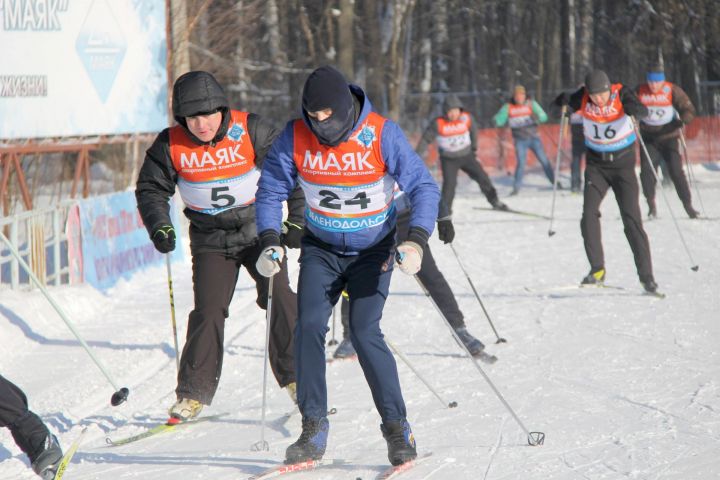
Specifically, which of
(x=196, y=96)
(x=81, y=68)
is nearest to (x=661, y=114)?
(x=81, y=68)

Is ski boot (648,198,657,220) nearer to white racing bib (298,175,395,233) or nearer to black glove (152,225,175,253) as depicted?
black glove (152,225,175,253)

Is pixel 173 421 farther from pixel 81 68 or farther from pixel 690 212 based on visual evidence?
pixel 690 212

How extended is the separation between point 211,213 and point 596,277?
4657mm

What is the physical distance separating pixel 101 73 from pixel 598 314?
22.0 ft

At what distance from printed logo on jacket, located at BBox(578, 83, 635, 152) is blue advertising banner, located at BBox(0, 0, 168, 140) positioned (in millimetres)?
5932

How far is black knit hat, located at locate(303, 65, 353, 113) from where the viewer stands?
4.55 meters

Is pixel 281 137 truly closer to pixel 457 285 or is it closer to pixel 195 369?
pixel 195 369

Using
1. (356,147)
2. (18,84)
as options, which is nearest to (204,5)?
(18,84)

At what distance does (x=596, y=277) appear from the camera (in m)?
9.46

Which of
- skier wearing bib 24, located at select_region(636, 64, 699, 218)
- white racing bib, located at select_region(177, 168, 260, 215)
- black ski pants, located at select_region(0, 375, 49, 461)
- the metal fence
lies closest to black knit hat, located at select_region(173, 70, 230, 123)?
white racing bib, located at select_region(177, 168, 260, 215)

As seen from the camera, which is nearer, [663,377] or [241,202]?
[241,202]

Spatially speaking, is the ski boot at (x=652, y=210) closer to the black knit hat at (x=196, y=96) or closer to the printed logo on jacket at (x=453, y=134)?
the printed logo on jacket at (x=453, y=134)

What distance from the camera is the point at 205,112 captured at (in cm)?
545

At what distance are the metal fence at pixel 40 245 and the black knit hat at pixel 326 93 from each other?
493 centimetres
